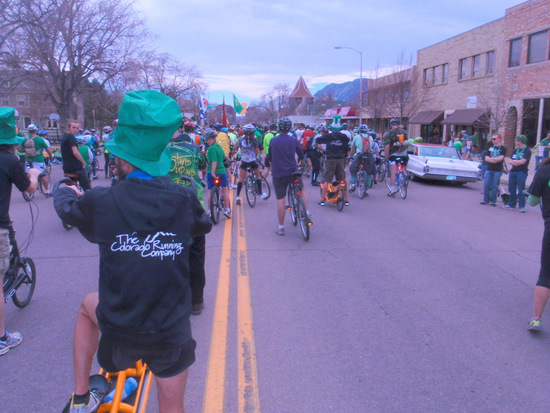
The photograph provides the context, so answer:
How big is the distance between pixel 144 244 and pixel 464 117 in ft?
110

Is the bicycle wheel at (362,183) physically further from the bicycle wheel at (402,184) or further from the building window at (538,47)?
the building window at (538,47)

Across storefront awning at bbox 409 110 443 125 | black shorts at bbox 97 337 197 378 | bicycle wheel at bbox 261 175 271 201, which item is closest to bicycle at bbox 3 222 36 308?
black shorts at bbox 97 337 197 378

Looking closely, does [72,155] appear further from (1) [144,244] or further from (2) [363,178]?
(2) [363,178]

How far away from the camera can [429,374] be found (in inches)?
149

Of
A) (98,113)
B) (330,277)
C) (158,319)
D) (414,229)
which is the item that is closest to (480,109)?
(414,229)

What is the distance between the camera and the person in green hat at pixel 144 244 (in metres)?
2.24

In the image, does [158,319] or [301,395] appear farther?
[301,395]

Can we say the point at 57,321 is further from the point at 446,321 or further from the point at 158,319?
the point at 446,321

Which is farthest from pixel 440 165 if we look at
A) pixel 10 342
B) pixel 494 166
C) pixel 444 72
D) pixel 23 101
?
pixel 23 101

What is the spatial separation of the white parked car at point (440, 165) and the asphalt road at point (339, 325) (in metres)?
7.78

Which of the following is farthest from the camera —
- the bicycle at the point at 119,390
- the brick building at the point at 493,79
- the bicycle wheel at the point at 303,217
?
the brick building at the point at 493,79

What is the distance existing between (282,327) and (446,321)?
1.69 m

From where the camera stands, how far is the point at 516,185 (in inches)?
478

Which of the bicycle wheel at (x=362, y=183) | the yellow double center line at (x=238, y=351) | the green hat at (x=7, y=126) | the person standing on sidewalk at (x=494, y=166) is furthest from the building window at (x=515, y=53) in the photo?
the green hat at (x=7, y=126)
